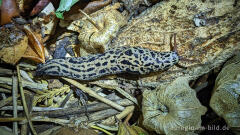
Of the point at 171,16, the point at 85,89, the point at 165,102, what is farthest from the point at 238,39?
the point at 85,89

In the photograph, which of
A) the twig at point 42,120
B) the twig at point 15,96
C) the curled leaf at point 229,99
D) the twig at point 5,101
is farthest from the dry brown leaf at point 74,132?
the curled leaf at point 229,99

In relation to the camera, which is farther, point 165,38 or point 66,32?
point 66,32

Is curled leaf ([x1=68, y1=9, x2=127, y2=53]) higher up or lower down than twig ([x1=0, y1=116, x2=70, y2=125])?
higher up

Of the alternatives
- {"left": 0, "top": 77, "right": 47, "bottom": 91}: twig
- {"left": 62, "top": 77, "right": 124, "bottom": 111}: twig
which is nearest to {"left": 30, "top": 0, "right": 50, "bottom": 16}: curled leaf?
{"left": 0, "top": 77, "right": 47, "bottom": 91}: twig

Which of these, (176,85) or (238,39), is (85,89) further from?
(238,39)

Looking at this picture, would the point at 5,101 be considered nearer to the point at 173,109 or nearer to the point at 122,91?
the point at 122,91

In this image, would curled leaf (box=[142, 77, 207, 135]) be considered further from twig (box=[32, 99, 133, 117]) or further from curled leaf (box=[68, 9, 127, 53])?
curled leaf (box=[68, 9, 127, 53])

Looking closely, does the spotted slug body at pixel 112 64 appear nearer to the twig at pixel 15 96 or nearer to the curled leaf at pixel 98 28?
the curled leaf at pixel 98 28
